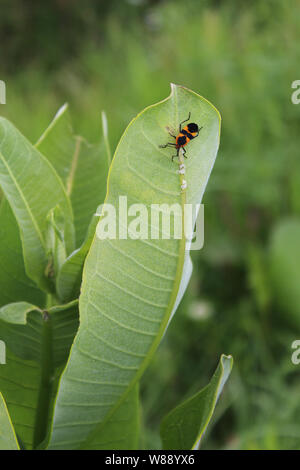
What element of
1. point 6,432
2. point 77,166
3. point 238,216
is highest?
point 238,216

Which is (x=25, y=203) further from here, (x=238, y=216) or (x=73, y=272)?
(x=238, y=216)

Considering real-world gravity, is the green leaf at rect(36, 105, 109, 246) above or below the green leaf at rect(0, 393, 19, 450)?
above

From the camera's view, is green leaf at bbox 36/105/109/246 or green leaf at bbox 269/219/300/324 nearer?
green leaf at bbox 36/105/109/246

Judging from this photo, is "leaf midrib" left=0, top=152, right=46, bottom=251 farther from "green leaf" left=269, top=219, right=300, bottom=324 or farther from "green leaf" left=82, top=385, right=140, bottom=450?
"green leaf" left=269, top=219, right=300, bottom=324

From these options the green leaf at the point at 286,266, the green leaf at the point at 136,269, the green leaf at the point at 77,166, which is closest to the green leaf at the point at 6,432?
the green leaf at the point at 136,269

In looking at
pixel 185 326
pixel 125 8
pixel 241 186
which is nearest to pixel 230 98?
pixel 241 186

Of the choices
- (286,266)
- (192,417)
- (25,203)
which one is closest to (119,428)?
(192,417)

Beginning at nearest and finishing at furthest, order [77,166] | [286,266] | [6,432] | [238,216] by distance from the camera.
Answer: [6,432]
[77,166]
[286,266]
[238,216]

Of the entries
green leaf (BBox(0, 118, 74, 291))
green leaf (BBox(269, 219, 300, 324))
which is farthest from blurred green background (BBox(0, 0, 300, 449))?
green leaf (BBox(0, 118, 74, 291))
